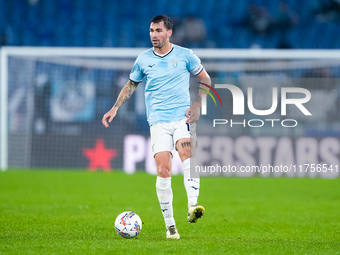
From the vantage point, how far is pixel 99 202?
10.1 meters

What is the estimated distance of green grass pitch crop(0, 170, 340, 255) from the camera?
579 cm

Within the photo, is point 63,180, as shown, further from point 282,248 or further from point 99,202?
point 282,248

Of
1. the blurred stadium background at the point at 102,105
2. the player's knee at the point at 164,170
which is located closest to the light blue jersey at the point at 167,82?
the player's knee at the point at 164,170

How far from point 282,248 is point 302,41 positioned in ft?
47.4

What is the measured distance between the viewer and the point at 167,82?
20.9 feet

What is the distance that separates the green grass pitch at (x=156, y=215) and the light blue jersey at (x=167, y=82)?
119cm

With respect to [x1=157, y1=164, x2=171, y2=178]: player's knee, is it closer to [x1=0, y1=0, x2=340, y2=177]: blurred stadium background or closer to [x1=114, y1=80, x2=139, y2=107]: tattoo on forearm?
[x1=114, y1=80, x2=139, y2=107]: tattoo on forearm

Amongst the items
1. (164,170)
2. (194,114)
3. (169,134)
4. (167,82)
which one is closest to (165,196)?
(164,170)

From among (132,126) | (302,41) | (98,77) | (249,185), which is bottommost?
(249,185)

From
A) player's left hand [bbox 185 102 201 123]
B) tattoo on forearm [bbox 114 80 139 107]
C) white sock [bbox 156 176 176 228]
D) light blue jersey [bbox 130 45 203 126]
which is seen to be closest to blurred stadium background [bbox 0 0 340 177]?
tattoo on forearm [bbox 114 80 139 107]

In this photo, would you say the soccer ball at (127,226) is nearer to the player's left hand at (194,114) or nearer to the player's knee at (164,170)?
the player's knee at (164,170)

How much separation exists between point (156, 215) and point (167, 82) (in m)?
2.71

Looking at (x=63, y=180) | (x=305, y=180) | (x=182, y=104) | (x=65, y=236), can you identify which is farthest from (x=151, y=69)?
(x=305, y=180)

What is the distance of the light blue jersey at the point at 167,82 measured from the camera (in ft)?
20.8
